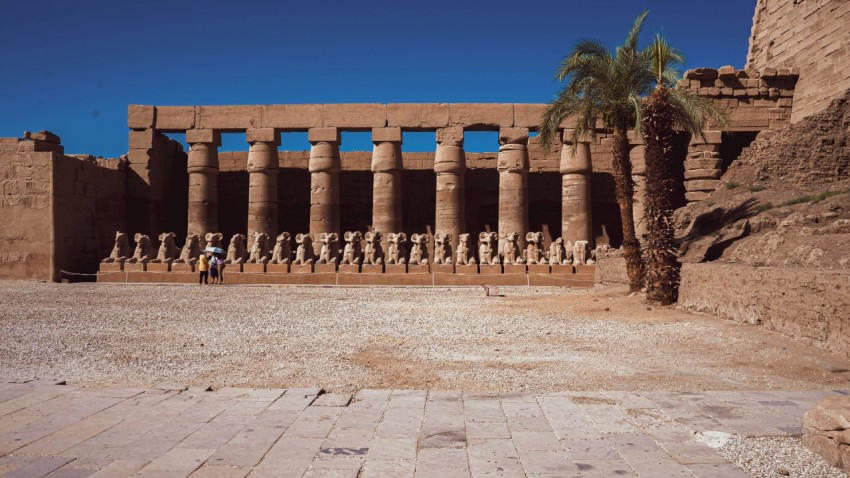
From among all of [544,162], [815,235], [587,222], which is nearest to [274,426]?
[815,235]

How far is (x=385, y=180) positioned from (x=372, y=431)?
1840 cm

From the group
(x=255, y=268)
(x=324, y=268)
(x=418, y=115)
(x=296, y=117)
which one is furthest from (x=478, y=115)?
(x=255, y=268)

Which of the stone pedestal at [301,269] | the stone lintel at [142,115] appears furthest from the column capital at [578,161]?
the stone lintel at [142,115]

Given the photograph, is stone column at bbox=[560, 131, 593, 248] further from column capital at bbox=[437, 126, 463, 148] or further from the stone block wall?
the stone block wall

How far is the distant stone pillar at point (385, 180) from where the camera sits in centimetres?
2200

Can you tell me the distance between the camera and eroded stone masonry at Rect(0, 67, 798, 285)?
18.9m

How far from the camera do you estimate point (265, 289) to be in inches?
640

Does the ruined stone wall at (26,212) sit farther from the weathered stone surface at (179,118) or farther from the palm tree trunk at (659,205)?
the palm tree trunk at (659,205)

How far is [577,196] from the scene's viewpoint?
21688mm

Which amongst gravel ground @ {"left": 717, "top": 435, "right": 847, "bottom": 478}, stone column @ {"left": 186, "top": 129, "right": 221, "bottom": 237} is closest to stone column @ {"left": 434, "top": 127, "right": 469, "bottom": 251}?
stone column @ {"left": 186, "top": 129, "right": 221, "bottom": 237}

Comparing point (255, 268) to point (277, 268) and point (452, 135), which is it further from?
point (452, 135)

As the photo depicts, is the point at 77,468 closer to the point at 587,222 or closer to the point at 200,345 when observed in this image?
the point at 200,345

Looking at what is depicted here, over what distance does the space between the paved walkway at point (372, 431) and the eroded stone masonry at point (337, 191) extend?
13.0 metres

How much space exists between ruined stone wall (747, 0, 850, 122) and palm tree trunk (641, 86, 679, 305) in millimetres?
8185
